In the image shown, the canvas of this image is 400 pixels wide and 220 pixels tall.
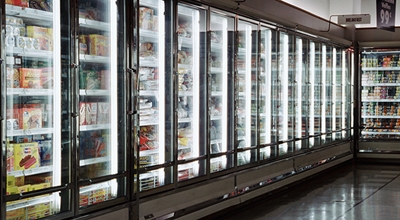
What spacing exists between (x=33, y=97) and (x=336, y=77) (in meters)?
8.39

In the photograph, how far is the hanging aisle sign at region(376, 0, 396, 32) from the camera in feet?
35.1

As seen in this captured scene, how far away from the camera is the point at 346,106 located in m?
12.2

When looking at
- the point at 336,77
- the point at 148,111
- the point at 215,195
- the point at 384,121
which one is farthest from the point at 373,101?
the point at 148,111

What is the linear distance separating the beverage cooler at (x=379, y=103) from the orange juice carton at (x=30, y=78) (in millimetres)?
9358

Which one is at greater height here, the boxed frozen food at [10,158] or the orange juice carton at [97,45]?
the orange juice carton at [97,45]

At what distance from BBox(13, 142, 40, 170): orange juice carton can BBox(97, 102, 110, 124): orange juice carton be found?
0.68m

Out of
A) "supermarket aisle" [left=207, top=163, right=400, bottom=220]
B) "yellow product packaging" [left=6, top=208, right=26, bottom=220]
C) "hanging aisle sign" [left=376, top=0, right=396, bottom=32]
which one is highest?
"hanging aisle sign" [left=376, top=0, right=396, bottom=32]

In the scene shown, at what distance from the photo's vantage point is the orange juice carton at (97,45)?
4.61 meters

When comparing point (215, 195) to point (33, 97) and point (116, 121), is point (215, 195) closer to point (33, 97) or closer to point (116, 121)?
point (116, 121)

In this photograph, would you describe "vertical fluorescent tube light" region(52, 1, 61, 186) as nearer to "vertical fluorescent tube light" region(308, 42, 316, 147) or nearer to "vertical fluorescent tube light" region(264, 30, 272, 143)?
"vertical fluorescent tube light" region(264, 30, 272, 143)

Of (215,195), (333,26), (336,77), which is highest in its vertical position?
(333,26)

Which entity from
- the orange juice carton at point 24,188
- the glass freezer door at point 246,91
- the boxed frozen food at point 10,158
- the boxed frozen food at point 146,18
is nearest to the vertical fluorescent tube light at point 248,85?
the glass freezer door at point 246,91

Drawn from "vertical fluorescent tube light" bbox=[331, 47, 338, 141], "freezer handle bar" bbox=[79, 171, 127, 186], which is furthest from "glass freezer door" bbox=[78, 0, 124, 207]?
"vertical fluorescent tube light" bbox=[331, 47, 338, 141]

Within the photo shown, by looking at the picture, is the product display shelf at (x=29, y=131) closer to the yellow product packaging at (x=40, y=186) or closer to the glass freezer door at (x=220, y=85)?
the yellow product packaging at (x=40, y=186)
